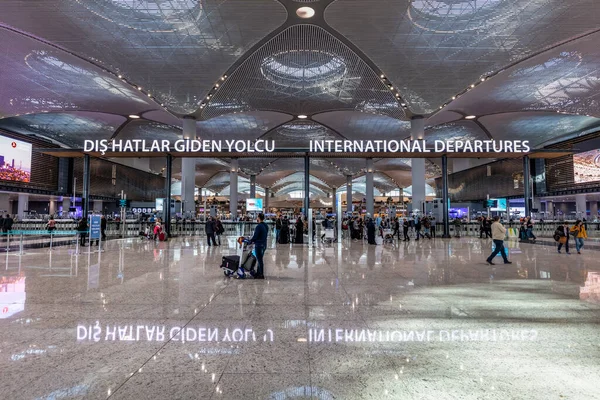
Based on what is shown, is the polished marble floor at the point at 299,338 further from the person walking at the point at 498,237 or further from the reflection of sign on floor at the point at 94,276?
the person walking at the point at 498,237

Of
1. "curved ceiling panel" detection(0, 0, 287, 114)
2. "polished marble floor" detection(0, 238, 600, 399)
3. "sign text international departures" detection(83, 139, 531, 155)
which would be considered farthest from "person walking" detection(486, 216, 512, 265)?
"curved ceiling panel" detection(0, 0, 287, 114)

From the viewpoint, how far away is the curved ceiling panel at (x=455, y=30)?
16.5 m

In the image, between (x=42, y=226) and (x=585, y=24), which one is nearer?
(x=585, y=24)

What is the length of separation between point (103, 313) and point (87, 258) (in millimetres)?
7844

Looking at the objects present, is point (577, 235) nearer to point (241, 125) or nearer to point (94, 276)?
point (94, 276)

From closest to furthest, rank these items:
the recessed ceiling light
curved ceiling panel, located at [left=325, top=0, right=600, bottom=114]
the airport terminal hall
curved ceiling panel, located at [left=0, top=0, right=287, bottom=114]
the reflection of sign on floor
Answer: the airport terminal hall → the reflection of sign on floor → curved ceiling panel, located at [left=0, top=0, right=287, bottom=114] → curved ceiling panel, located at [left=325, top=0, right=600, bottom=114] → the recessed ceiling light

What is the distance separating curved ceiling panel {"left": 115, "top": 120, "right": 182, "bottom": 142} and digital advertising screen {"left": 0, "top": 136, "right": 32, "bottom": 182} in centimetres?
846

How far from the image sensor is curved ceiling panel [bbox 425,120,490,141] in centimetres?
3550

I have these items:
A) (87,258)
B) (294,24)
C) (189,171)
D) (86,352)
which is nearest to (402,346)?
(86,352)

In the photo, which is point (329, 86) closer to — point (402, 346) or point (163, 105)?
point (163, 105)

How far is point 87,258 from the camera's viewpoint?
11547 millimetres

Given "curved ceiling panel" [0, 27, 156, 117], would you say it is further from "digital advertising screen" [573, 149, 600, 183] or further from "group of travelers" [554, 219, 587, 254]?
"digital advertising screen" [573, 149, 600, 183]

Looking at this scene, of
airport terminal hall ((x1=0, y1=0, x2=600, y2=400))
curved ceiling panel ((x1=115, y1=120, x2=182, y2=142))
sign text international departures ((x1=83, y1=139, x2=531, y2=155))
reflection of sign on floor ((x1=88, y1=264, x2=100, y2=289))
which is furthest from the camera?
curved ceiling panel ((x1=115, y1=120, x2=182, y2=142))

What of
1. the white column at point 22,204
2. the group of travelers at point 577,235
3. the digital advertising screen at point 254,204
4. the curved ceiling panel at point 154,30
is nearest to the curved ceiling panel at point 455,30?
the curved ceiling panel at point 154,30
